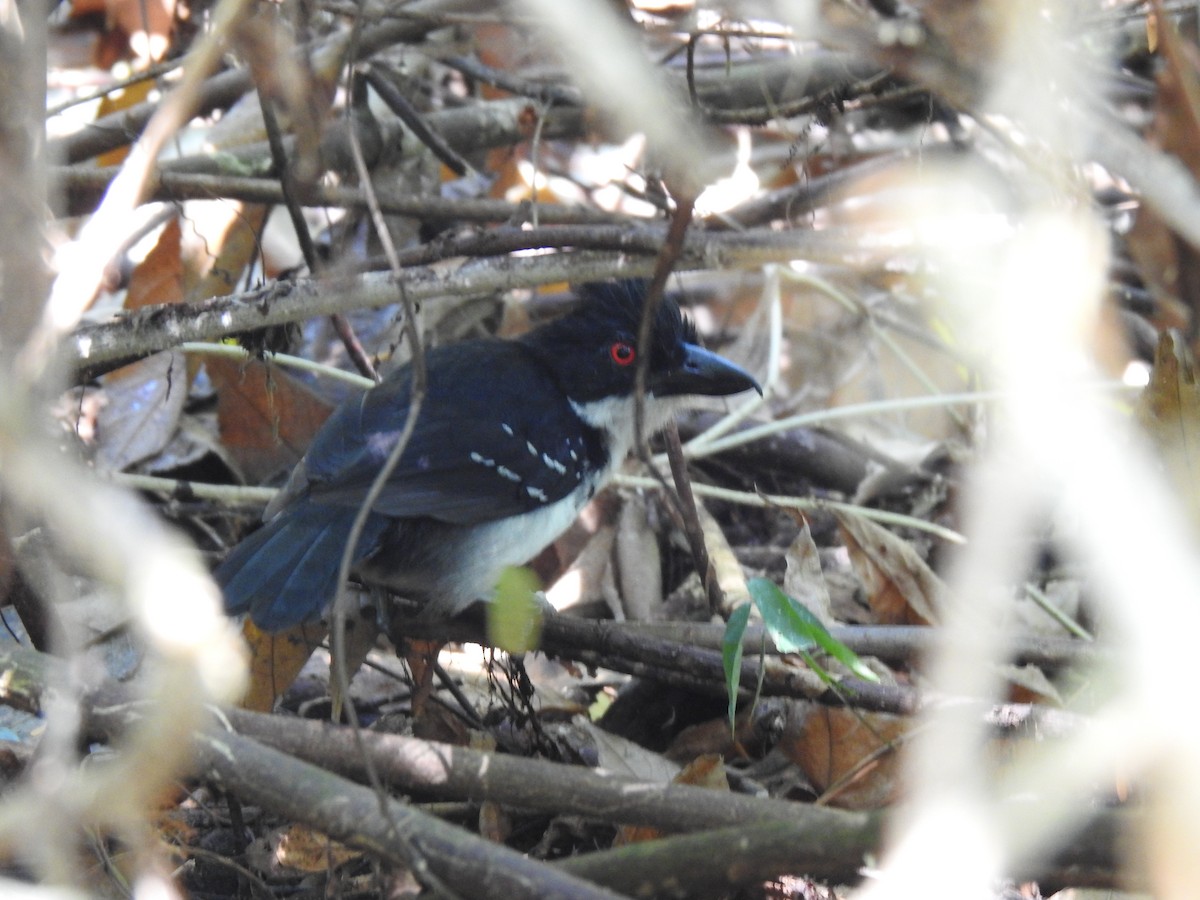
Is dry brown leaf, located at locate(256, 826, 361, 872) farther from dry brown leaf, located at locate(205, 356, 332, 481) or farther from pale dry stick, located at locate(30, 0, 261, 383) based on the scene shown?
dry brown leaf, located at locate(205, 356, 332, 481)

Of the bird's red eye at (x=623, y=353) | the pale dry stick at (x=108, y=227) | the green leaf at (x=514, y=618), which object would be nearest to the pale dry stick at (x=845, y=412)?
the bird's red eye at (x=623, y=353)

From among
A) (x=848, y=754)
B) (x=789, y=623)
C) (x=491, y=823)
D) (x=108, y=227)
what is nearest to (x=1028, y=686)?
(x=848, y=754)

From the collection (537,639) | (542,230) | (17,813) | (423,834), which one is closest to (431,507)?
(537,639)

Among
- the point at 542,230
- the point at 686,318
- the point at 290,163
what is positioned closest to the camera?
the point at 542,230

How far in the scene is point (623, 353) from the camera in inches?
144

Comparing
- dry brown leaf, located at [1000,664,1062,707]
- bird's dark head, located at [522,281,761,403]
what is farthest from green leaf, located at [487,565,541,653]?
dry brown leaf, located at [1000,664,1062,707]

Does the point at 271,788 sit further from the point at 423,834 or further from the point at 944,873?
the point at 944,873

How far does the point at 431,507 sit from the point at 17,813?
1.71 metres

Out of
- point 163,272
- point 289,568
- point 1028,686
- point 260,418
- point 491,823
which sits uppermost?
point 163,272

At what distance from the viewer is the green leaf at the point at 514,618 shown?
293 centimetres

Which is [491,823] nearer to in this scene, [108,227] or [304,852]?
[304,852]

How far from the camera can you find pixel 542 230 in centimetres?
275

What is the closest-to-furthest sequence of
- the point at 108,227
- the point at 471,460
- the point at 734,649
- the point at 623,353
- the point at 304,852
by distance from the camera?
the point at 108,227, the point at 734,649, the point at 304,852, the point at 471,460, the point at 623,353

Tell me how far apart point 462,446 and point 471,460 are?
0.05 meters
